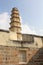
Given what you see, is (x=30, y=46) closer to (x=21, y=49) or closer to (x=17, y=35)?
(x=21, y=49)

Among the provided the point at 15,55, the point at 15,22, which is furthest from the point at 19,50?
the point at 15,22

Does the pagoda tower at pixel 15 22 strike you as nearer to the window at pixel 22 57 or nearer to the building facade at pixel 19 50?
the building facade at pixel 19 50

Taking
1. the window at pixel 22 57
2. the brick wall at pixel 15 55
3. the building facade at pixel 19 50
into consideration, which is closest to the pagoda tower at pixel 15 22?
the building facade at pixel 19 50

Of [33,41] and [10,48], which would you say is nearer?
[10,48]

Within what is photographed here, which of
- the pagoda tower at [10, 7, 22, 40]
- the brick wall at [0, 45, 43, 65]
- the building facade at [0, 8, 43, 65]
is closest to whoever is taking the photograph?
the brick wall at [0, 45, 43, 65]

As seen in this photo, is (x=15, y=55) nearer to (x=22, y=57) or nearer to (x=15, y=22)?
(x=22, y=57)

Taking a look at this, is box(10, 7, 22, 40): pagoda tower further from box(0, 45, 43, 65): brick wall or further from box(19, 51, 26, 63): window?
box(19, 51, 26, 63): window

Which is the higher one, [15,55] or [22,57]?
[15,55]

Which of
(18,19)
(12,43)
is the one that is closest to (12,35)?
(12,43)

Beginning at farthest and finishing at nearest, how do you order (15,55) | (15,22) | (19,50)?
(15,22) < (19,50) < (15,55)

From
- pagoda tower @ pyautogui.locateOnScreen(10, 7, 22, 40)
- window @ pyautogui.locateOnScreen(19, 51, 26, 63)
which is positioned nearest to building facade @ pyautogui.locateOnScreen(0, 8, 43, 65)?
window @ pyautogui.locateOnScreen(19, 51, 26, 63)

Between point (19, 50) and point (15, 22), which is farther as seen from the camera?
point (15, 22)

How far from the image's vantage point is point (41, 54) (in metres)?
19.1

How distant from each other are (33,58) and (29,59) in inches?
20.5
